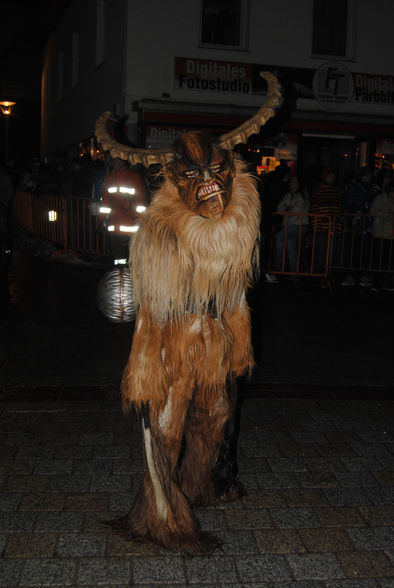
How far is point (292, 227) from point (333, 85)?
5.74 meters

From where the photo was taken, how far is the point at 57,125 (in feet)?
81.8

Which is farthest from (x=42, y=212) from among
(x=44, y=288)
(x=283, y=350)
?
(x=283, y=350)

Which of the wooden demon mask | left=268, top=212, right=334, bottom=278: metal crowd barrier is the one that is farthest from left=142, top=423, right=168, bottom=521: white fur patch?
left=268, top=212, right=334, bottom=278: metal crowd barrier

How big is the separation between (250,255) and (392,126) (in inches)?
550

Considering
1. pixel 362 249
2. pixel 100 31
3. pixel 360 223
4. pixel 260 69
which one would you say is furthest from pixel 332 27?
pixel 362 249

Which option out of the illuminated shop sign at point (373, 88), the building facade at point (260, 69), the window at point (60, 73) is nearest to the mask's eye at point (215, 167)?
the building facade at point (260, 69)

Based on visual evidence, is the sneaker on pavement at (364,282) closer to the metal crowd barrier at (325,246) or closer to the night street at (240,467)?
the metal crowd barrier at (325,246)

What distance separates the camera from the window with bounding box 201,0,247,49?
14773 millimetres

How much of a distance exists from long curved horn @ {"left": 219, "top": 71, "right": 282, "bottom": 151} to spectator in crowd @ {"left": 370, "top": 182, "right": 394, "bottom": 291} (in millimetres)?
8143

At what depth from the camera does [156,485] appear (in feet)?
10.1

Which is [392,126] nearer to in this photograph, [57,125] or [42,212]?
[42,212]

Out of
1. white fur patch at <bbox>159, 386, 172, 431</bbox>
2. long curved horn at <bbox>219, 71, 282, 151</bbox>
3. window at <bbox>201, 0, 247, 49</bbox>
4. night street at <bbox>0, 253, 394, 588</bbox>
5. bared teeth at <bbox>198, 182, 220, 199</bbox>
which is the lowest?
night street at <bbox>0, 253, 394, 588</bbox>

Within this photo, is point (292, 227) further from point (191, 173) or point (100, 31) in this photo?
point (100, 31)

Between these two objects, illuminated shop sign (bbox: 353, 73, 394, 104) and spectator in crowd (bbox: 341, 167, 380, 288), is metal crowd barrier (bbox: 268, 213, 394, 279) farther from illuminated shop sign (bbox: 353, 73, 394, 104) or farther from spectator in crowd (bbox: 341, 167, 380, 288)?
illuminated shop sign (bbox: 353, 73, 394, 104)
